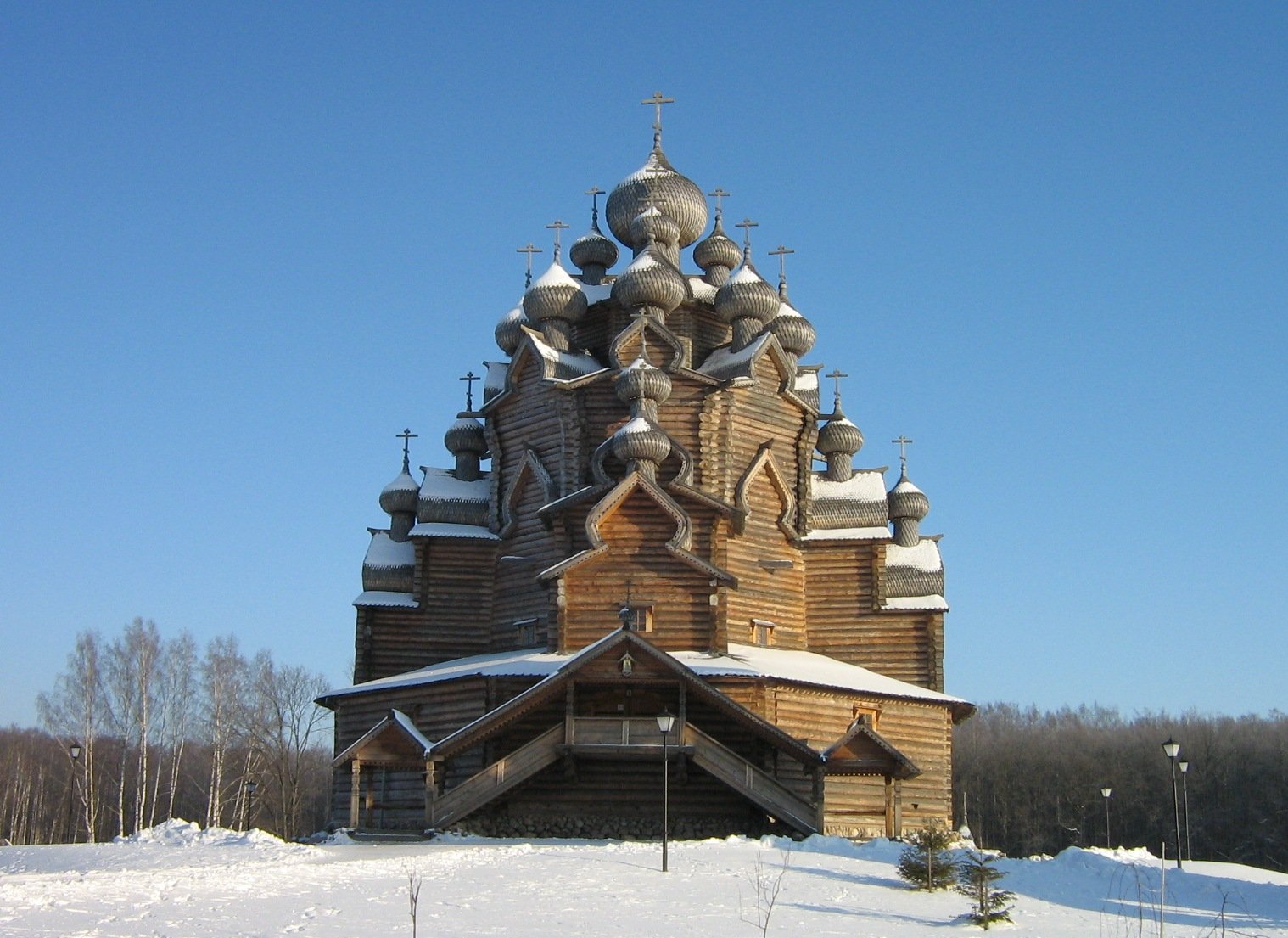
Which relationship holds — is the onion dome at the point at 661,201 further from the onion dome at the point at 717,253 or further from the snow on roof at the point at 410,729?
the snow on roof at the point at 410,729

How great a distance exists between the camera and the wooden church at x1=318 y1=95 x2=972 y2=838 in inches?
830

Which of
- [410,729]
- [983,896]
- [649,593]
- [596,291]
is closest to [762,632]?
[649,593]

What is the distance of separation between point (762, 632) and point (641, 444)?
4273 mm

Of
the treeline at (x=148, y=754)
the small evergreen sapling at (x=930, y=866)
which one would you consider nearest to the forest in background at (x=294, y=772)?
the treeline at (x=148, y=754)

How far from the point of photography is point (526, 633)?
2589cm

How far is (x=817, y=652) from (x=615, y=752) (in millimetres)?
8140

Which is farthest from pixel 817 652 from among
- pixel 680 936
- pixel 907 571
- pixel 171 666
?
pixel 171 666

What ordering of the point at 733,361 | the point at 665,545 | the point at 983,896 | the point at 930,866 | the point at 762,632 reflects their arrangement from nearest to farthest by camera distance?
the point at 983,896, the point at 930,866, the point at 665,545, the point at 762,632, the point at 733,361

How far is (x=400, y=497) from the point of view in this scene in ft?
96.0

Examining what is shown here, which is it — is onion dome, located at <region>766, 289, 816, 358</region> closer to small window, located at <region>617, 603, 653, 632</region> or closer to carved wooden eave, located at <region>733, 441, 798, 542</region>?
carved wooden eave, located at <region>733, 441, 798, 542</region>

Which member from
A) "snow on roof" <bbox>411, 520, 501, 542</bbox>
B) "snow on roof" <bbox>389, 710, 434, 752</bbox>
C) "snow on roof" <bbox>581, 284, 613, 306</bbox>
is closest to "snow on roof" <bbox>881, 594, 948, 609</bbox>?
"snow on roof" <bbox>411, 520, 501, 542</bbox>

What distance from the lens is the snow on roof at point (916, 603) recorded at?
27562 millimetres

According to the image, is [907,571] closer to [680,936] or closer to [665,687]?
[665,687]

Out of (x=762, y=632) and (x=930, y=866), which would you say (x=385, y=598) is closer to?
(x=762, y=632)
